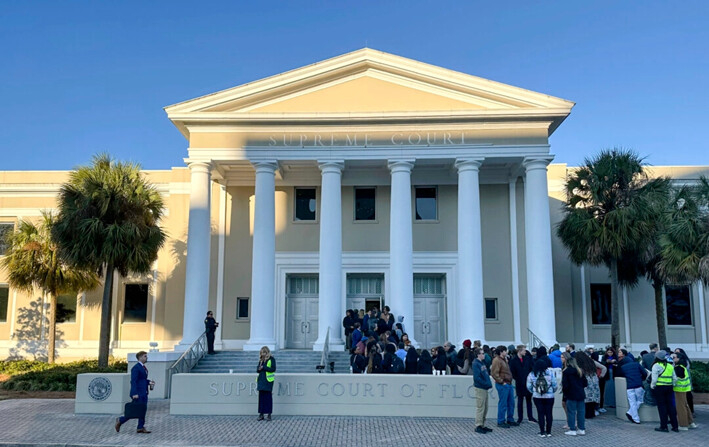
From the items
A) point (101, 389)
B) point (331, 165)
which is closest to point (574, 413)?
point (101, 389)

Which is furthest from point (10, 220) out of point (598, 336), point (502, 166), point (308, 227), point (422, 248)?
point (598, 336)

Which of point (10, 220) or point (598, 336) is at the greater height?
point (10, 220)

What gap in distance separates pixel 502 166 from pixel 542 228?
151 inches

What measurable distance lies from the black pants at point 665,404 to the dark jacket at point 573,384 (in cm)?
203

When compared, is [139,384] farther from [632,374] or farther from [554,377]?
[632,374]

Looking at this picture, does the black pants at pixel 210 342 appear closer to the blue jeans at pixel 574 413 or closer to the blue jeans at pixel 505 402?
the blue jeans at pixel 505 402

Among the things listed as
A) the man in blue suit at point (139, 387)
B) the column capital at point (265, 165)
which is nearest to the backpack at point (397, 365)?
the man in blue suit at point (139, 387)

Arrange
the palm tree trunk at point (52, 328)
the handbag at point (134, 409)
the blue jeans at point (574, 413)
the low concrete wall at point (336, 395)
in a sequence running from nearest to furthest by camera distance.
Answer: the handbag at point (134, 409)
the blue jeans at point (574, 413)
the low concrete wall at point (336, 395)
the palm tree trunk at point (52, 328)

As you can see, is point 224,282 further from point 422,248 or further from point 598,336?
point 598,336

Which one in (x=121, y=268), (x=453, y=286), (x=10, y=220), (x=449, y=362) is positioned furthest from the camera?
(x=10, y=220)

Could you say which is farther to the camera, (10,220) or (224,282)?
(10,220)

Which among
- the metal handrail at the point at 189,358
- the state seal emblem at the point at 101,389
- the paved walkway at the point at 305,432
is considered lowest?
the paved walkway at the point at 305,432

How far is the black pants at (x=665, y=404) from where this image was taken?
44.9ft

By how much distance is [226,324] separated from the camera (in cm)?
2656
